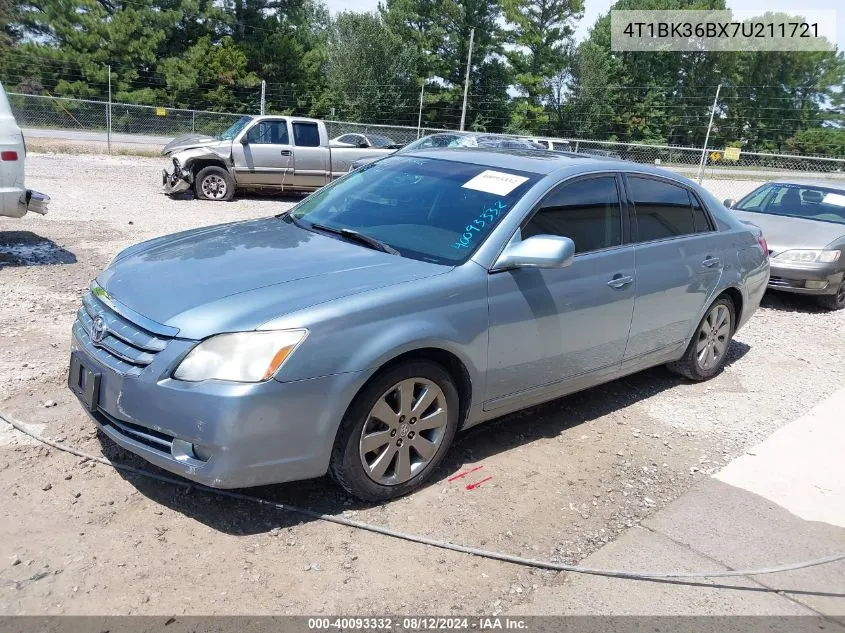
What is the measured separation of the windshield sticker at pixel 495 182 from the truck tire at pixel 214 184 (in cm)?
1074

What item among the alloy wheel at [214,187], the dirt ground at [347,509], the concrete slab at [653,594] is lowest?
the concrete slab at [653,594]

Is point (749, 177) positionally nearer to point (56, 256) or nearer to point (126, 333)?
point (56, 256)

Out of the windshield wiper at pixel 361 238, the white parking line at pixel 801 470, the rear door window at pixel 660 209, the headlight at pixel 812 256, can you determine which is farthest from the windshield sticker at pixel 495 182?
the headlight at pixel 812 256

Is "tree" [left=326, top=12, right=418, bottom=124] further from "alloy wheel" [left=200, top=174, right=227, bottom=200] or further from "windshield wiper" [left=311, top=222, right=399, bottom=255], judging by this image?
"windshield wiper" [left=311, top=222, right=399, bottom=255]

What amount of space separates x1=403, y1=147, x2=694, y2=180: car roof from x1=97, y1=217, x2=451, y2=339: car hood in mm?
→ 1081

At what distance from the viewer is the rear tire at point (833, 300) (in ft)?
30.0

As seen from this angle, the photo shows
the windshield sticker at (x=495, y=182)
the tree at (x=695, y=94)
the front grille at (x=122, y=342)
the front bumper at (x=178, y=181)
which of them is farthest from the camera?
the tree at (x=695, y=94)

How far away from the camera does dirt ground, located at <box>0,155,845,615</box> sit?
295 cm

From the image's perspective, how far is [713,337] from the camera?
19.1 ft

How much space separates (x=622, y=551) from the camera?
3500 mm

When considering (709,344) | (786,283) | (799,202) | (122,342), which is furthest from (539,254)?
(799,202)

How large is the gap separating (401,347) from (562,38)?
5058cm

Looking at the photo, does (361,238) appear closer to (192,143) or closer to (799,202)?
(799,202)

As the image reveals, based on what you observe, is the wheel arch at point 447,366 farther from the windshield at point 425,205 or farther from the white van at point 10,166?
the white van at point 10,166
